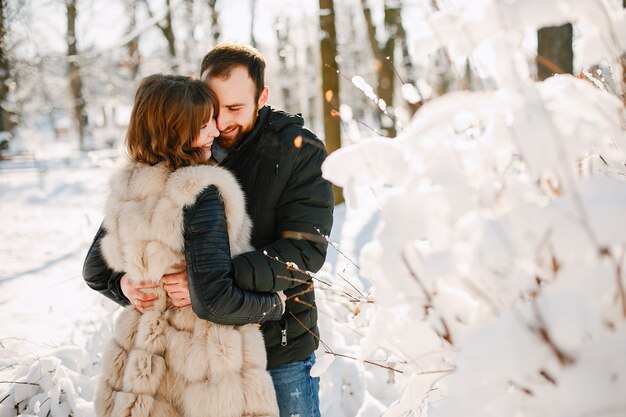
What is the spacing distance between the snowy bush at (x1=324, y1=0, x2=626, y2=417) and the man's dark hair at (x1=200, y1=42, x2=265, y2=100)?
3.53ft

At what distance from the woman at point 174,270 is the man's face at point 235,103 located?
221 millimetres

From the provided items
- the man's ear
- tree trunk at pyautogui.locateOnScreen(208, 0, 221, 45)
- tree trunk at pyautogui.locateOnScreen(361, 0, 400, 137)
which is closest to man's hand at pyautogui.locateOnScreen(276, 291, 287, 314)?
the man's ear

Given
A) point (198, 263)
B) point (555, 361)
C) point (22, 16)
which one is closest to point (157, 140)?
point (198, 263)

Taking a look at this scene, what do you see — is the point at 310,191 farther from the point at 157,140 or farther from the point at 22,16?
the point at 22,16

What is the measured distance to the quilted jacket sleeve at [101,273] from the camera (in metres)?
1.87

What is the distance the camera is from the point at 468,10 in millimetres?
1097

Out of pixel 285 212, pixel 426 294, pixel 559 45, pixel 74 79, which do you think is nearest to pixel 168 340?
pixel 285 212

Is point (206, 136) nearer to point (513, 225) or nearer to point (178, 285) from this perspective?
point (178, 285)

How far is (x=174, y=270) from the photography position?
167 cm

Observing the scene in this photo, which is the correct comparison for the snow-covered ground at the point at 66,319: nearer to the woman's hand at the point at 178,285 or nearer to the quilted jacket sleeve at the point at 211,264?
the quilted jacket sleeve at the point at 211,264

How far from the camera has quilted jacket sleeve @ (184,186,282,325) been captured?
61.4 inches

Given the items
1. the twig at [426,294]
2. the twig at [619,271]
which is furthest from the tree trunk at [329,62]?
the twig at [619,271]

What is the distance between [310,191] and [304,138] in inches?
9.1

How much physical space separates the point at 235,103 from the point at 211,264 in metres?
0.76
